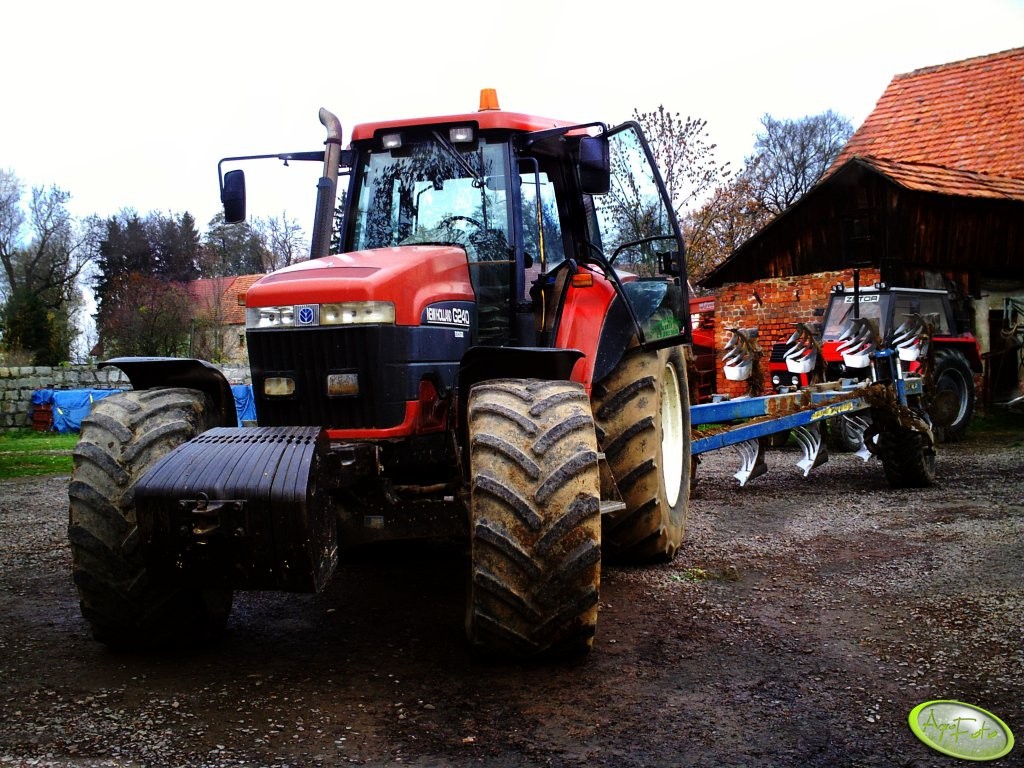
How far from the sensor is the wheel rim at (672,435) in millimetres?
6195

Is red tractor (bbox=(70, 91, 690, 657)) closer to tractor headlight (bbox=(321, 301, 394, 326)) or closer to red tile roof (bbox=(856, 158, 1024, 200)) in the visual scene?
tractor headlight (bbox=(321, 301, 394, 326))

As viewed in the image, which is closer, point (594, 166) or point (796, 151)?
point (594, 166)

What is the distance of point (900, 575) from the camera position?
578 cm

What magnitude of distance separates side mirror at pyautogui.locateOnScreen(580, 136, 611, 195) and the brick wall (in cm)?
1303

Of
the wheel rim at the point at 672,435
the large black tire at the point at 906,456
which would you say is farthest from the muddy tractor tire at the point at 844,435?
the wheel rim at the point at 672,435

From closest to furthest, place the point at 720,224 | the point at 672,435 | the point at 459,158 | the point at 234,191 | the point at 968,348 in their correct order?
the point at 459,158 < the point at 234,191 < the point at 672,435 < the point at 968,348 < the point at 720,224

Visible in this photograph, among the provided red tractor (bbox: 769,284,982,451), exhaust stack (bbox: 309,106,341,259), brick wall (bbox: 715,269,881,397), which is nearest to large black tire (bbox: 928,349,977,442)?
red tractor (bbox: 769,284,982,451)

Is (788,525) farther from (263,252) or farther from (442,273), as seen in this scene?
(263,252)

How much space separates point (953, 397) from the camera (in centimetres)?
1370

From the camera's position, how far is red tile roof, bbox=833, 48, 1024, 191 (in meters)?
19.5

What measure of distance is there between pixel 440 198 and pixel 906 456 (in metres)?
5.83

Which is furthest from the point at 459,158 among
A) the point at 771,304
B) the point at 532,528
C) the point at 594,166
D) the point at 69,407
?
the point at 69,407

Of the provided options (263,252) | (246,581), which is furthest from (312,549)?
(263,252)

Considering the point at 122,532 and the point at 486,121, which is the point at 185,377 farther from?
the point at 486,121
